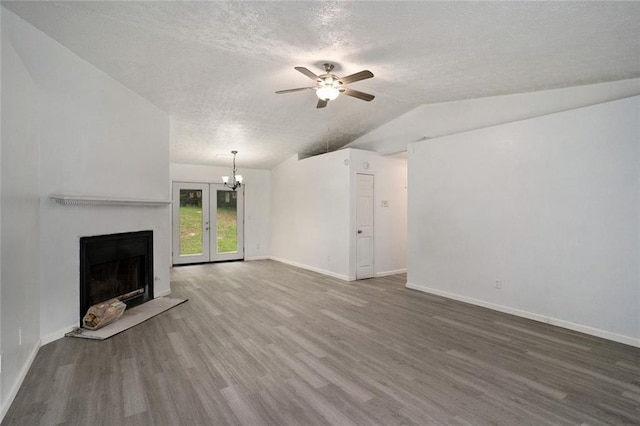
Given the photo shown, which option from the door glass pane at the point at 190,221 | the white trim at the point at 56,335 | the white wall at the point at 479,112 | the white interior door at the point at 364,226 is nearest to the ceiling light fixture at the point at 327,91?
the white wall at the point at 479,112

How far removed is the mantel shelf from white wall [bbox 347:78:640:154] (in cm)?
452

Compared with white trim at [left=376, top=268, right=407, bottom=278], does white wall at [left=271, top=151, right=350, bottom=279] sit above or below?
above

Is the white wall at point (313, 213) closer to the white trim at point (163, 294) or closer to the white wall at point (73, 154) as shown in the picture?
the white trim at point (163, 294)

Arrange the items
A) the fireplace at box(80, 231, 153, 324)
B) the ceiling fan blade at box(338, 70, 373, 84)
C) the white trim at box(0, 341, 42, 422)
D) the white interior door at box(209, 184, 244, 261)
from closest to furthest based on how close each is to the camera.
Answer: the white trim at box(0, 341, 42, 422)
the ceiling fan blade at box(338, 70, 373, 84)
the fireplace at box(80, 231, 153, 324)
the white interior door at box(209, 184, 244, 261)

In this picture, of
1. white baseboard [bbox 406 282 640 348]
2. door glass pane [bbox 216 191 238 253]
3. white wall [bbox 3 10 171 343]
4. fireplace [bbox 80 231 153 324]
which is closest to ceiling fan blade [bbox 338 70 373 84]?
white wall [bbox 3 10 171 343]

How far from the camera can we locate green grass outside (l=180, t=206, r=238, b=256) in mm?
8165

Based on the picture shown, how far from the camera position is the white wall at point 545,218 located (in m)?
3.46

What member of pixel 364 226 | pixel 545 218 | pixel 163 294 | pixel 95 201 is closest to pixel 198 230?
pixel 163 294

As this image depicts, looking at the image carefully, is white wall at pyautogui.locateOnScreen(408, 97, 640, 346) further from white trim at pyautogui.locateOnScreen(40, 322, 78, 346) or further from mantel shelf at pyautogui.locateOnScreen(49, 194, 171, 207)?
white trim at pyautogui.locateOnScreen(40, 322, 78, 346)

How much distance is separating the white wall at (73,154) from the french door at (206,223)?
3598 millimetres

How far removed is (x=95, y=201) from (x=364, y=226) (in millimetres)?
4596

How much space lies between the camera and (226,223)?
8.73 meters

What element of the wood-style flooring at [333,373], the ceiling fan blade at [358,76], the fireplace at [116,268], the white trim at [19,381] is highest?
the ceiling fan blade at [358,76]

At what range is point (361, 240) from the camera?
6.55 meters
